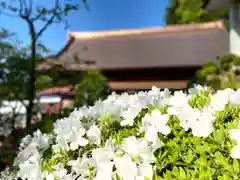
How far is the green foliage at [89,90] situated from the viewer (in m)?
5.75

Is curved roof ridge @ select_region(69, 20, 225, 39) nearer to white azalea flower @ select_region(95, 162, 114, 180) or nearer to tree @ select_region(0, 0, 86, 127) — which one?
tree @ select_region(0, 0, 86, 127)

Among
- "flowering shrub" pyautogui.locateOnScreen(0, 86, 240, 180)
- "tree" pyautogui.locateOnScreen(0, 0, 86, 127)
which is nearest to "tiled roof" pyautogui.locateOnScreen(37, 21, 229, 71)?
"tree" pyautogui.locateOnScreen(0, 0, 86, 127)

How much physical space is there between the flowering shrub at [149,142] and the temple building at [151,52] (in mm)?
7515

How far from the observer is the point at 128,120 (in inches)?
53.2

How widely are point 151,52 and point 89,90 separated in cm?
634

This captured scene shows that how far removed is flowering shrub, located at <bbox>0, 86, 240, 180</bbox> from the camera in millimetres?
1084

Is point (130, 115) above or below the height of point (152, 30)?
below

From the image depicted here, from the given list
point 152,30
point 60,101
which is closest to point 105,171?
point 60,101

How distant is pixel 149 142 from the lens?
1.20m

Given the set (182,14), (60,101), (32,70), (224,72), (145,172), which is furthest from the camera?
(182,14)

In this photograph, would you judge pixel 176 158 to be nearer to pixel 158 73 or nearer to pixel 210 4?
pixel 210 4

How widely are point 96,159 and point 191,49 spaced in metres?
10.8

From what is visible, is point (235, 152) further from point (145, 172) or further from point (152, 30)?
point (152, 30)

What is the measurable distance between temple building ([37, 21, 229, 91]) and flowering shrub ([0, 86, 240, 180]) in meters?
7.51
